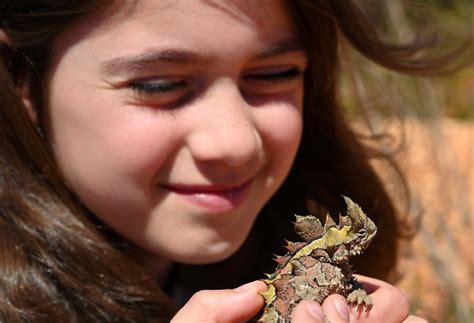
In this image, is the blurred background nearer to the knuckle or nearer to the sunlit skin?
the sunlit skin

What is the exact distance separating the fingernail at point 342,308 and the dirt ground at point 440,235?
1.98 meters

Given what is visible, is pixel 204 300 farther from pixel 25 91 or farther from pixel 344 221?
pixel 25 91

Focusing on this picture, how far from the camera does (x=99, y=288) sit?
2447mm

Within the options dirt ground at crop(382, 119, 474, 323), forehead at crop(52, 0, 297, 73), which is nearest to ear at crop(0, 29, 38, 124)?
forehead at crop(52, 0, 297, 73)

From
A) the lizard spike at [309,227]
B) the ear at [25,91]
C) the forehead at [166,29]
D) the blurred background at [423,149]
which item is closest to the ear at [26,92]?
the ear at [25,91]

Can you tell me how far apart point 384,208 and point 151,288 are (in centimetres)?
116

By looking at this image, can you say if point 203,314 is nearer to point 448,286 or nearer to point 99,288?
point 99,288

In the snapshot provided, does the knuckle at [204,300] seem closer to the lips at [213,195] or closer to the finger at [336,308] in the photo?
the finger at [336,308]

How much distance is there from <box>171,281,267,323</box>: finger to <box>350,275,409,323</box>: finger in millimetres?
260

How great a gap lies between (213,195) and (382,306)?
0.62 meters

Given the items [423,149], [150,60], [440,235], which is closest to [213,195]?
[150,60]

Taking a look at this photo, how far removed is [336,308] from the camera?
172 cm

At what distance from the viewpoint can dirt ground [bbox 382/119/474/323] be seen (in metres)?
4.23

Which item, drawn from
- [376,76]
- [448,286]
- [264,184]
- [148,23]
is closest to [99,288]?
[264,184]
